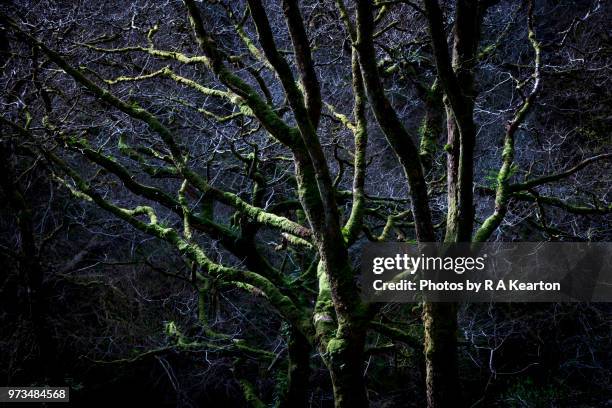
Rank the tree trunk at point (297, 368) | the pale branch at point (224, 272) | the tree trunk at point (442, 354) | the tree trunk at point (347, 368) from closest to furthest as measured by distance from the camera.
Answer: the tree trunk at point (347, 368), the tree trunk at point (442, 354), the pale branch at point (224, 272), the tree trunk at point (297, 368)

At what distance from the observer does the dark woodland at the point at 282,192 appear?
13.1ft

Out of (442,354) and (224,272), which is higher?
(224,272)

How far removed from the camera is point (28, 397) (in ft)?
21.5

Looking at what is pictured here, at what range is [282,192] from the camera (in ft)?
25.9

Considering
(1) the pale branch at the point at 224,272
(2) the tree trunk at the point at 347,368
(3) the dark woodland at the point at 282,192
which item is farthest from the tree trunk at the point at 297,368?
(2) the tree trunk at the point at 347,368

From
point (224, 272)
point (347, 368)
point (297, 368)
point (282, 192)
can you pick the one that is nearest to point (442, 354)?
point (347, 368)

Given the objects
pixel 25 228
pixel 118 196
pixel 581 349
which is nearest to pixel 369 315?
pixel 25 228

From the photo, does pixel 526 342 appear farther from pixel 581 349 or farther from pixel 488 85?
pixel 488 85

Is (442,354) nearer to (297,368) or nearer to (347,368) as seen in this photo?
(347,368)

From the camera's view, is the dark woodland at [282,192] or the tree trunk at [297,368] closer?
the dark woodland at [282,192]

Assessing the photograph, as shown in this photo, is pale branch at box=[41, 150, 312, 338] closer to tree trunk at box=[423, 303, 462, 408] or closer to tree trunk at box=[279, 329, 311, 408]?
tree trunk at box=[423, 303, 462, 408]

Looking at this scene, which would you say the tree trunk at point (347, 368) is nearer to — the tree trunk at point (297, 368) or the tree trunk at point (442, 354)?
the tree trunk at point (442, 354)

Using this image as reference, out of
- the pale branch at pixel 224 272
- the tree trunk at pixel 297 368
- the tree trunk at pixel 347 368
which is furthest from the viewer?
the tree trunk at pixel 297 368

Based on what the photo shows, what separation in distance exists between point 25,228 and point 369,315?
4355mm
